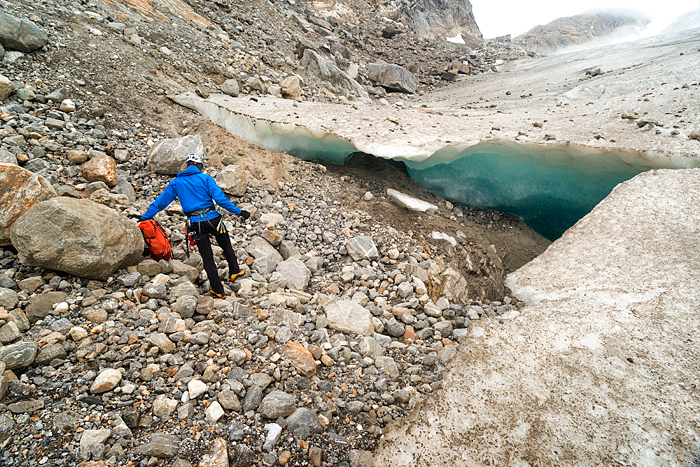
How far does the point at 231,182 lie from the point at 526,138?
202 inches

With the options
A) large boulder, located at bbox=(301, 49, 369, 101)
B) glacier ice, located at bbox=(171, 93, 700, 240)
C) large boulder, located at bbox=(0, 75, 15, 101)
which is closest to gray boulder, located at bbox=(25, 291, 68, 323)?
large boulder, located at bbox=(0, 75, 15, 101)

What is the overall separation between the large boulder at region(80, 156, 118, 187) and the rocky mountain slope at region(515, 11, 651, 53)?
38817 millimetres

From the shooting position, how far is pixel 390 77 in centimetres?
1573

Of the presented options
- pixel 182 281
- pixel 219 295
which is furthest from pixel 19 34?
pixel 219 295

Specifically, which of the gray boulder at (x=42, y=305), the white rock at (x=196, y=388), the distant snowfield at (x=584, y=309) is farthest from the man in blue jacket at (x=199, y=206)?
the distant snowfield at (x=584, y=309)

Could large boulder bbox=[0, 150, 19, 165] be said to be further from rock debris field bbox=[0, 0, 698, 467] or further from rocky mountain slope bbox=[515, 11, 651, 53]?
rocky mountain slope bbox=[515, 11, 651, 53]

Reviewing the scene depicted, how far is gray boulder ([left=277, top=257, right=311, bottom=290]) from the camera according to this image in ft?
13.9

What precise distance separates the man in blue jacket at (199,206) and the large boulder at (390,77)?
13.9 meters

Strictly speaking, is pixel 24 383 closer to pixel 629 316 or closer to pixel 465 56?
pixel 629 316

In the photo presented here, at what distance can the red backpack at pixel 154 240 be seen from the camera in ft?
12.6

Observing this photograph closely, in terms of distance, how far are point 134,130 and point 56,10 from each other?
364cm

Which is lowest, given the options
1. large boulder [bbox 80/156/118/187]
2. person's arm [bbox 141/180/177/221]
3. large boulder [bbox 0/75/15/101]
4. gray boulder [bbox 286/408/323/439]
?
gray boulder [bbox 286/408/323/439]

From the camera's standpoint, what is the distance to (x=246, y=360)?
117 inches

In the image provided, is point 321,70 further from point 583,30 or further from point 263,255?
point 583,30
